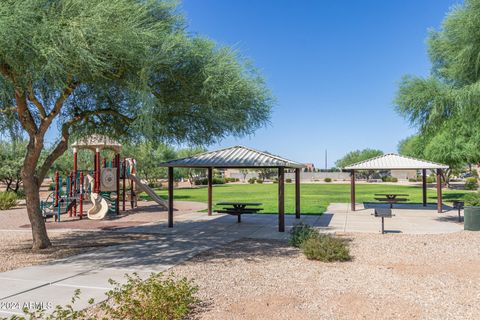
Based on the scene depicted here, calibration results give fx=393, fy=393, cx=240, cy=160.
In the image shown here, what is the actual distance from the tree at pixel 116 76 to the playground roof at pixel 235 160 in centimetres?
310

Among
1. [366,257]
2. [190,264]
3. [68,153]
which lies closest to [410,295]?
[366,257]

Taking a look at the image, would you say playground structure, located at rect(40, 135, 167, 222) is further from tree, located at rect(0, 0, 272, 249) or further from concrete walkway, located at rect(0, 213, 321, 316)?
tree, located at rect(0, 0, 272, 249)

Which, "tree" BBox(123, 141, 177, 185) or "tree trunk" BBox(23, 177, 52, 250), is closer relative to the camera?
"tree trunk" BBox(23, 177, 52, 250)

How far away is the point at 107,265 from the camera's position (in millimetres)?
8617

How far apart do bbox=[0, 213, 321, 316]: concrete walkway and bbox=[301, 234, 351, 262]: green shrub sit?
9.48 ft

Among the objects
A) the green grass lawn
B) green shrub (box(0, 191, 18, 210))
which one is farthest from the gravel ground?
green shrub (box(0, 191, 18, 210))

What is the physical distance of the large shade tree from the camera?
1231cm

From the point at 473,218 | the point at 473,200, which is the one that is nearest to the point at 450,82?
the point at 473,200

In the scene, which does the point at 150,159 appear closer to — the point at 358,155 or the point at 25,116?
the point at 25,116

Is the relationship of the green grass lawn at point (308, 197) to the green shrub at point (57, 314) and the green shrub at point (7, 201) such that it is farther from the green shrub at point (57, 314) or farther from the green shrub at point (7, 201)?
the green shrub at point (57, 314)

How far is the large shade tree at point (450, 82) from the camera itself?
1231 centimetres

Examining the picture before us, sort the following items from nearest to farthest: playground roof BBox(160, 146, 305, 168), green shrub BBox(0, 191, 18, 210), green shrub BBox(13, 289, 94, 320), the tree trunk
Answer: green shrub BBox(13, 289, 94, 320) < the tree trunk < playground roof BBox(160, 146, 305, 168) < green shrub BBox(0, 191, 18, 210)

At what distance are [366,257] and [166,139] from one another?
639 cm

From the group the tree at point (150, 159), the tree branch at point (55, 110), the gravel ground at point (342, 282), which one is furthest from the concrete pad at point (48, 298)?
the tree at point (150, 159)
